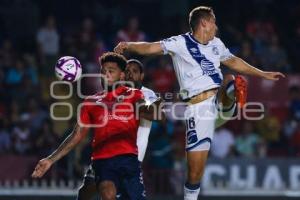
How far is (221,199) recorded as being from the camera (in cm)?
1573

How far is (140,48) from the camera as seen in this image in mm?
12891

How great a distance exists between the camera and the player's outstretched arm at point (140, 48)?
12.7m

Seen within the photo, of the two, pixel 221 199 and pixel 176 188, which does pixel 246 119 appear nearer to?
pixel 176 188

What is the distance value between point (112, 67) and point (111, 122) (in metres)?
0.61

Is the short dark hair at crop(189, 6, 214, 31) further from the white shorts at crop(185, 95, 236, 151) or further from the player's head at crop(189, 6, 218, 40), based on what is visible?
the white shorts at crop(185, 95, 236, 151)

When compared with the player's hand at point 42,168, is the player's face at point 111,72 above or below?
above

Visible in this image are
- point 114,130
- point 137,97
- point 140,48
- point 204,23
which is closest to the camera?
point 114,130

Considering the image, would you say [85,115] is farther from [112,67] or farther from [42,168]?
[42,168]

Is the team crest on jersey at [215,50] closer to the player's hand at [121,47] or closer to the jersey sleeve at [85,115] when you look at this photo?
the player's hand at [121,47]

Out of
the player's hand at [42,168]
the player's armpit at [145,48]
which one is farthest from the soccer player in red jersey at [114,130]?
the player's armpit at [145,48]

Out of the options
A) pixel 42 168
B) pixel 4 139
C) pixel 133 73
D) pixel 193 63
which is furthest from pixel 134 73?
pixel 4 139

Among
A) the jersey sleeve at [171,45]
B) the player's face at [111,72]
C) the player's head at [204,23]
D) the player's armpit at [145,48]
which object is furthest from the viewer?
the player's head at [204,23]

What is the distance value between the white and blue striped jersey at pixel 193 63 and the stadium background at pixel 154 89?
295cm

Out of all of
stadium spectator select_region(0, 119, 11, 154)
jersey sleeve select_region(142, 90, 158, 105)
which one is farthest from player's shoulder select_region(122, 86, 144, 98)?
stadium spectator select_region(0, 119, 11, 154)
